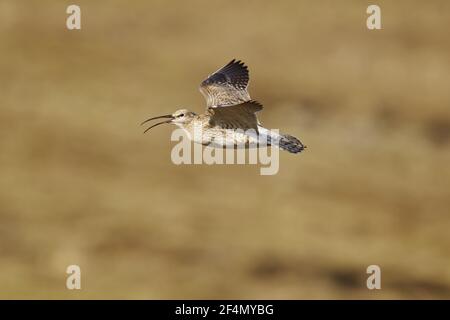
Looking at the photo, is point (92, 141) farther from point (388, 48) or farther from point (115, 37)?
point (388, 48)

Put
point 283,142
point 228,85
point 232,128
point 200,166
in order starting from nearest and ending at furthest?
point 232,128 → point 283,142 → point 228,85 → point 200,166

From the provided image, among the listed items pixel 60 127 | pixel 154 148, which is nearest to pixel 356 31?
pixel 154 148

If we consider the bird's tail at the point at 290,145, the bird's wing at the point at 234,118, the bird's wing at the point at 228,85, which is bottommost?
the bird's tail at the point at 290,145

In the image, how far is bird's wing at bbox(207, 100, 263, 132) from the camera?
9.03m

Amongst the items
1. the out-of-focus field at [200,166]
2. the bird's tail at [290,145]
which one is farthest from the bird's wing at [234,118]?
the out-of-focus field at [200,166]

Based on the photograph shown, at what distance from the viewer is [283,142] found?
9469mm

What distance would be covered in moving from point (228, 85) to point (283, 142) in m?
1.42

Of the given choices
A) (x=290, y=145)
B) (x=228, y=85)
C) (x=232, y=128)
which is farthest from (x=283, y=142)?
(x=228, y=85)

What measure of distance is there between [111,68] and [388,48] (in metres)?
6.27

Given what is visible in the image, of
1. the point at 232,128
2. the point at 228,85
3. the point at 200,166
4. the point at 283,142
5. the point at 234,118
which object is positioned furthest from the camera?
the point at 200,166

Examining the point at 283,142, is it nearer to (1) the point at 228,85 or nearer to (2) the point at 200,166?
(1) the point at 228,85

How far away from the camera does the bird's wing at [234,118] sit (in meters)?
9.03

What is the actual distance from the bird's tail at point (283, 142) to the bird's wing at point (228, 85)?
1061 mm

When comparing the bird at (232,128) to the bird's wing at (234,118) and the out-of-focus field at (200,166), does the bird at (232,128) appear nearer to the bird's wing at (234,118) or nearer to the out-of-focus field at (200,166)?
the bird's wing at (234,118)
